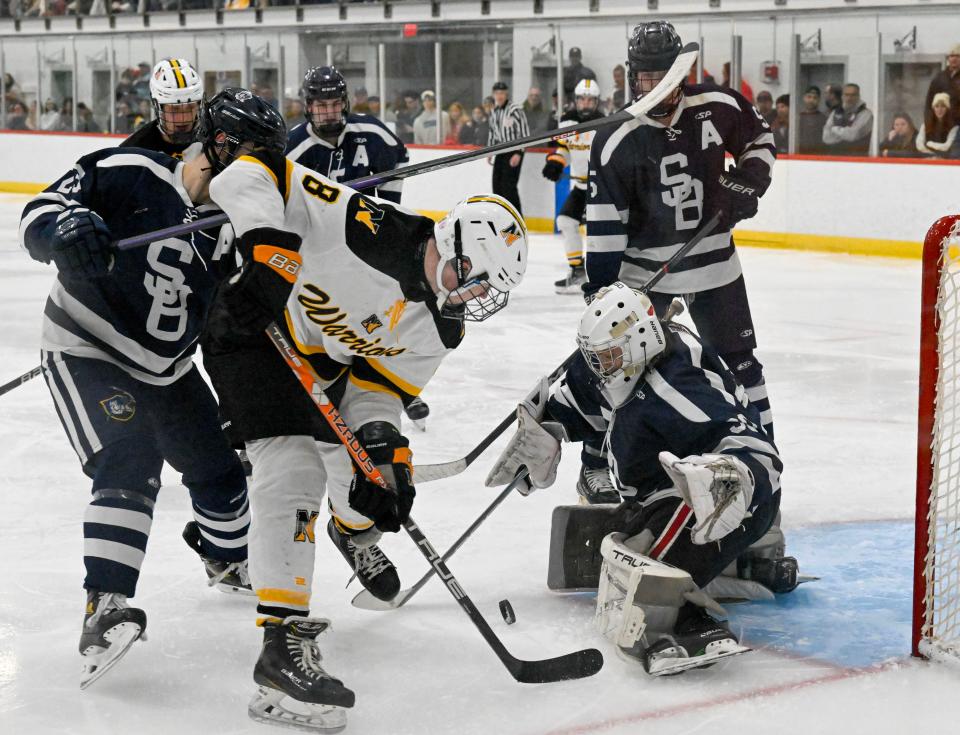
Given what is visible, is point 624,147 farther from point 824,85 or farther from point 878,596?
point 824,85

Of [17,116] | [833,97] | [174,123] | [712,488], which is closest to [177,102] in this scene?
[174,123]

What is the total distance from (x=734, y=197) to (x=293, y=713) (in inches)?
72.5

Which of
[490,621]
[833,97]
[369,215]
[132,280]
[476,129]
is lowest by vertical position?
[490,621]

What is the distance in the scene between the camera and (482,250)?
2.07 metres

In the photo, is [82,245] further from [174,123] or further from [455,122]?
[455,122]

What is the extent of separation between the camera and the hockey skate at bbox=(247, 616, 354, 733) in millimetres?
2107

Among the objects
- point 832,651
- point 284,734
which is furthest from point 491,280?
point 832,651

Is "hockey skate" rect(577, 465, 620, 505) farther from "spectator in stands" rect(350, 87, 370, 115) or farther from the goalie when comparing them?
"spectator in stands" rect(350, 87, 370, 115)

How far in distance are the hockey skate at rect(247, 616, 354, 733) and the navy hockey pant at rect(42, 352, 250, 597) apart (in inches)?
12.5

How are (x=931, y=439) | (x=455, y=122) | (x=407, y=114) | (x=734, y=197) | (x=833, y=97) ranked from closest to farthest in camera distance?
(x=931, y=439)
(x=734, y=197)
(x=833, y=97)
(x=455, y=122)
(x=407, y=114)

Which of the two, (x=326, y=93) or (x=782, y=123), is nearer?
(x=326, y=93)

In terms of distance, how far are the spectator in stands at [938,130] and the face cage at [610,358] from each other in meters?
6.24

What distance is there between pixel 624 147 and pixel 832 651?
1391mm

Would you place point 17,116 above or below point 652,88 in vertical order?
above
